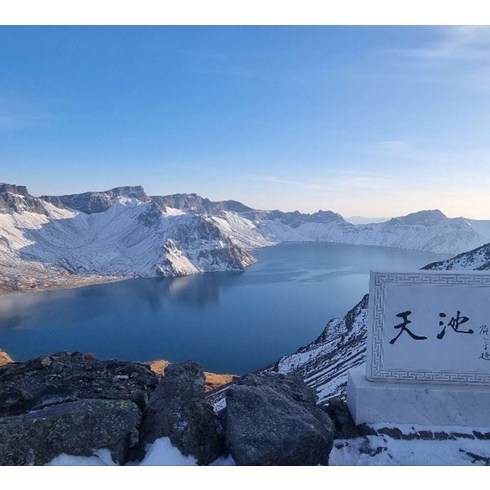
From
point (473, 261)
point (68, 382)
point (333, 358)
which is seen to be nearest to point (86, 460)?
point (68, 382)

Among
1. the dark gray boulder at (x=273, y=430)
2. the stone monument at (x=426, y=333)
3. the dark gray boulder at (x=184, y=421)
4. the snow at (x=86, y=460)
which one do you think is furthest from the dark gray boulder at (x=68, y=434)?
the stone monument at (x=426, y=333)

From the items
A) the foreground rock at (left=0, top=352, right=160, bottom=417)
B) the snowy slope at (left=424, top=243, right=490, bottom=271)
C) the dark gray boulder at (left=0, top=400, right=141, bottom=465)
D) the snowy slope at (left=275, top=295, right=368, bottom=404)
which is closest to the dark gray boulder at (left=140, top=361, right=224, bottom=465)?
the dark gray boulder at (left=0, top=400, right=141, bottom=465)

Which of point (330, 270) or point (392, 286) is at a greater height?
point (392, 286)

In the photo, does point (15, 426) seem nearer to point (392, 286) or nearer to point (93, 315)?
point (392, 286)

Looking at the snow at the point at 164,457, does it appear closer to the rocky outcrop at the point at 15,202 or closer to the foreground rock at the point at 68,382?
the foreground rock at the point at 68,382

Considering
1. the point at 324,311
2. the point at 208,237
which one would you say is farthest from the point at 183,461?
the point at 208,237

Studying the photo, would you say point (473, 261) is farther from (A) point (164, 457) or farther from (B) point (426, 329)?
(A) point (164, 457)

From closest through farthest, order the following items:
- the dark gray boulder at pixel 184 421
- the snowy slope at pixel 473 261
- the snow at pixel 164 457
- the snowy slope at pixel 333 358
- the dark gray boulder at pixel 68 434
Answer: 1. the dark gray boulder at pixel 68 434
2. the snow at pixel 164 457
3. the dark gray boulder at pixel 184 421
4. the snowy slope at pixel 333 358
5. the snowy slope at pixel 473 261
